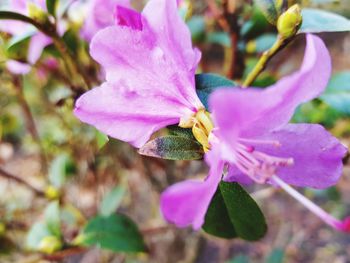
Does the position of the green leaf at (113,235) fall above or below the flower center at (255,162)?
below

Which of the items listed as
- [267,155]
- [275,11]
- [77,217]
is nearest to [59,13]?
[275,11]

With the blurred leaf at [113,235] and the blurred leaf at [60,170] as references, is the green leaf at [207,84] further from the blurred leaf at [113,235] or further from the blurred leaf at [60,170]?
the blurred leaf at [60,170]

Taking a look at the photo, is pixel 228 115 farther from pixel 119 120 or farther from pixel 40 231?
pixel 40 231

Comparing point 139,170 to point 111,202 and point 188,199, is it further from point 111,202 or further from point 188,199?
point 188,199

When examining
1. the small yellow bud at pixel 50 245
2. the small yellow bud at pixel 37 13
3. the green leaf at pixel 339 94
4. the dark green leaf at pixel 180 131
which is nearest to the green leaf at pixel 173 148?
the dark green leaf at pixel 180 131

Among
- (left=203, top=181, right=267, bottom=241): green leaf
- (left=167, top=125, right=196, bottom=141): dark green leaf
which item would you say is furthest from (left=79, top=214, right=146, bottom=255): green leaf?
(left=167, top=125, right=196, bottom=141): dark green leaf

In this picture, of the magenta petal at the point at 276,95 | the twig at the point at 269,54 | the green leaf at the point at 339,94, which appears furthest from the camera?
the green leaf at the point at 339,94

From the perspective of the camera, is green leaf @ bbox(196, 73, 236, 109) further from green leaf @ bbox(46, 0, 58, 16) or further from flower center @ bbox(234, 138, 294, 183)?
green leaf @ bbox(46, 0, 58, 16)
